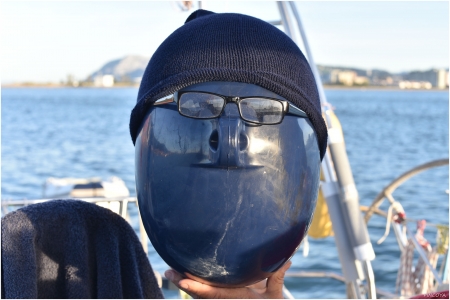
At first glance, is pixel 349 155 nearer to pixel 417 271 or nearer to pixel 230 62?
pixel 417 271

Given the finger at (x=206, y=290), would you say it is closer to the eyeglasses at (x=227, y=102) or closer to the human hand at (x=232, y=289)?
the human hand at (x=232, y=289)

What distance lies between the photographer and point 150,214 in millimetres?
996

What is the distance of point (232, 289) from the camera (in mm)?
1063

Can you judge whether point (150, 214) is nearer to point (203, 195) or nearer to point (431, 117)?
point (203, 195)

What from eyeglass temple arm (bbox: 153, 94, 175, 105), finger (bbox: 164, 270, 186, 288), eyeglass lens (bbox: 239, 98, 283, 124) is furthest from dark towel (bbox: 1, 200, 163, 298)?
eyeglass lens (bbox: 239, 98, 283, 124)

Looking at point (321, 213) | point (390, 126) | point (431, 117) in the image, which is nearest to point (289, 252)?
point (321, 213)

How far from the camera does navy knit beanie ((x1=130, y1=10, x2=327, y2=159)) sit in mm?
970

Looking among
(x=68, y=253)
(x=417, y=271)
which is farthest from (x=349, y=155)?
(x=68, y=253)

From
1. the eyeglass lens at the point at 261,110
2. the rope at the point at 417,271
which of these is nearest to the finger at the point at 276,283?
the eyeglass lens at the point at 261,110

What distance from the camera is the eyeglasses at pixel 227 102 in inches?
37.0

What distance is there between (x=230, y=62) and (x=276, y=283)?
418mm

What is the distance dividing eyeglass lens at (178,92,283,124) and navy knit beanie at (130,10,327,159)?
28mm

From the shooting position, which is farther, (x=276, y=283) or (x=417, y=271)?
(x=417, y=271)

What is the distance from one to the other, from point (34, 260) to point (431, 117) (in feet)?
154
